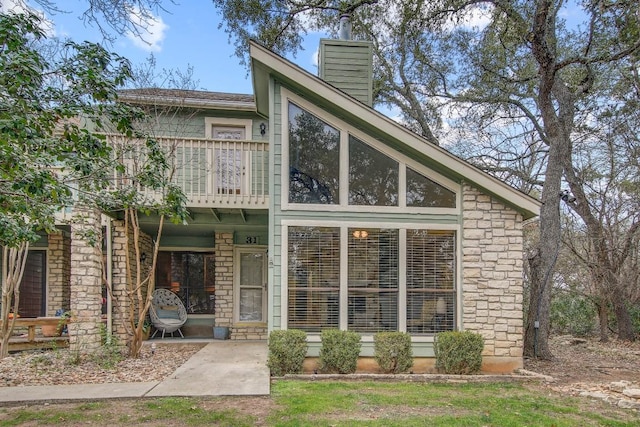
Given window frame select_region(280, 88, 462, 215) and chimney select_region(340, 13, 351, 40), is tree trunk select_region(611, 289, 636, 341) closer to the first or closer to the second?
window frame select_region(280, 88, 462, 215)

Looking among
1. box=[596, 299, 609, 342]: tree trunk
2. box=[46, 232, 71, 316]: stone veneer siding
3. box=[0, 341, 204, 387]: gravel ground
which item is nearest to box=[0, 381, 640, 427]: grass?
box=[0, 341, 204, 387]: gravel ground

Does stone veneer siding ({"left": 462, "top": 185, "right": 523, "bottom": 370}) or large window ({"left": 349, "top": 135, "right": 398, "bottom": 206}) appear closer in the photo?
stone veneer siding ({"left": 462, "top": 185, "right": 523, "bottom": 370})

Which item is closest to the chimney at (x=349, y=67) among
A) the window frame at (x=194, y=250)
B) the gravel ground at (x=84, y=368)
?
the window frame at (x=194, y=250)

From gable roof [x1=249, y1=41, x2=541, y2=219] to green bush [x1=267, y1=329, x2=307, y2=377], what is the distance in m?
3.44

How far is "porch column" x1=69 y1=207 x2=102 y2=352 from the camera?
7777mm

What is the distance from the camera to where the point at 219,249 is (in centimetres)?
1008

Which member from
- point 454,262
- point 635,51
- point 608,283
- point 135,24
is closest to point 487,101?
point 635,51

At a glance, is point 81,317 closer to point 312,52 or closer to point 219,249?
point 219,249

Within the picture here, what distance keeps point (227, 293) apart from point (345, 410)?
565cm

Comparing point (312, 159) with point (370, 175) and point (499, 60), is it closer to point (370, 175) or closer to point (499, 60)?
point (370, 175)

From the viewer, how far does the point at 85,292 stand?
7918 mm

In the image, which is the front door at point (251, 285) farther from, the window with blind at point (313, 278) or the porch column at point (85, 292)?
the window with blind at point (313, 278)

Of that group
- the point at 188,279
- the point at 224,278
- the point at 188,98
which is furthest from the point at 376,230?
the point at 188,279

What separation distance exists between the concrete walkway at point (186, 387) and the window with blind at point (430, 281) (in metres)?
2.54
